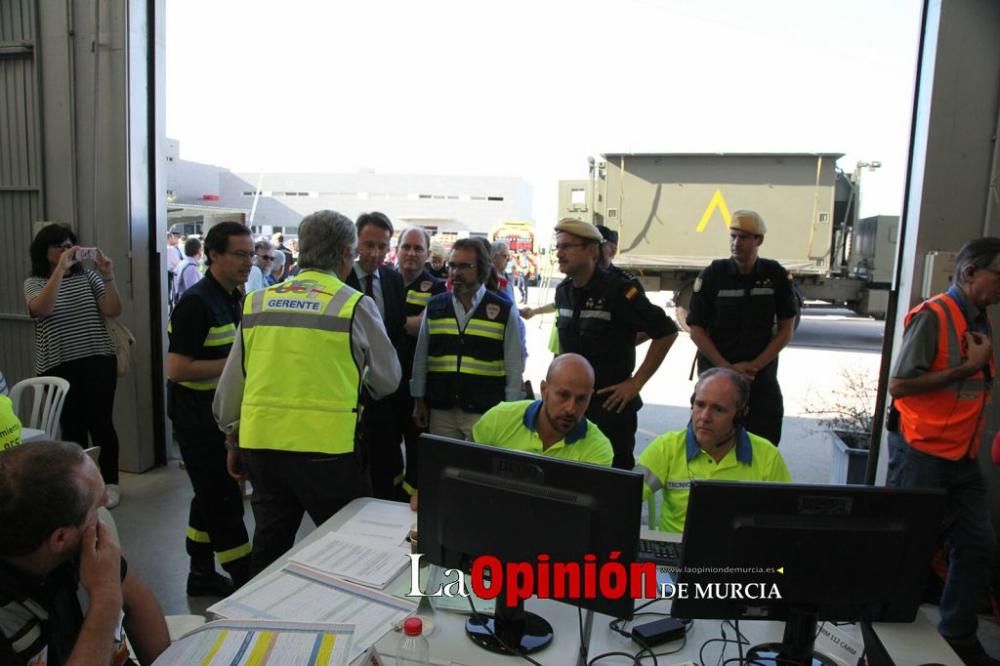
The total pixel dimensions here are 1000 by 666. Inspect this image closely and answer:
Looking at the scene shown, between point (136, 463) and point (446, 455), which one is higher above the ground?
point (446, 455)

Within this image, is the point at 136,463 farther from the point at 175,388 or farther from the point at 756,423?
the point at 756,423

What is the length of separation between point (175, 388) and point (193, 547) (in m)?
0.75

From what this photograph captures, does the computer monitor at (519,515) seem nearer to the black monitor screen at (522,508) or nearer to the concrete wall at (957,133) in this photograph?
the black monitor screen at (522,508)

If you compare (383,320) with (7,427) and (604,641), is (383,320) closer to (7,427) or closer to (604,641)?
(7,427)

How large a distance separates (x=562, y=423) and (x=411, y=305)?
→ 6.05ft

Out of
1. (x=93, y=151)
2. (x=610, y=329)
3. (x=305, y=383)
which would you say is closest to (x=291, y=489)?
(x=305, y=383)

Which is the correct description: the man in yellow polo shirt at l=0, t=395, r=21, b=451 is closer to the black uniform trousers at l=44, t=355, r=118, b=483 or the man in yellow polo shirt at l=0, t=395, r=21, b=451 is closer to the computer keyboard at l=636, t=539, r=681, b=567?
the black uniform trousers at l=44, t=355, r=118, b=483

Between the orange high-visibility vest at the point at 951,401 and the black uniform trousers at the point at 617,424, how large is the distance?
1.17 meters

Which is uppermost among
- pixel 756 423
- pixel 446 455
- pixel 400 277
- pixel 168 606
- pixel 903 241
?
pixel 903 241

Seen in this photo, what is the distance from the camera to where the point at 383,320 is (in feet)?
11.6

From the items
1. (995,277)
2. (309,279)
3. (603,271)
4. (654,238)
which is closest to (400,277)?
(603,271)

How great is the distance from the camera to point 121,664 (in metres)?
1.51

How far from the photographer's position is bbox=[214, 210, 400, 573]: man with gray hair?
7.32ft

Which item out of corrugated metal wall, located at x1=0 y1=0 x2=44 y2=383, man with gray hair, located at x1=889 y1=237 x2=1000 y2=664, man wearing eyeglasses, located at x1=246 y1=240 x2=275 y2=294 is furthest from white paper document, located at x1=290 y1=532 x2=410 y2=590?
man wearing eyeglasses, located at x1=246 y1=240 x2=275 y2=294
